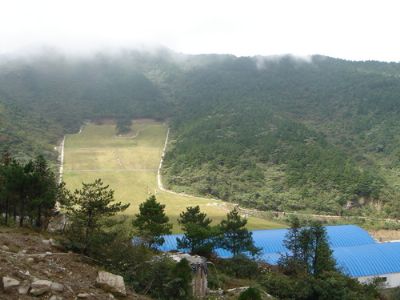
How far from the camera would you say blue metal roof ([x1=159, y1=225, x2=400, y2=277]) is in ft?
122

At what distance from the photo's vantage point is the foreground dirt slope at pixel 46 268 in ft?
40.2

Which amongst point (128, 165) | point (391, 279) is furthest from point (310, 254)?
point (128, 165)

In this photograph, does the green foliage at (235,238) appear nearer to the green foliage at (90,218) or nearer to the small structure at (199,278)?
the small structure at (199,278)

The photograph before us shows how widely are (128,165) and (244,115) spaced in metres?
33.8

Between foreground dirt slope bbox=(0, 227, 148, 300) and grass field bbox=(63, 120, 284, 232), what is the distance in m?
35.6

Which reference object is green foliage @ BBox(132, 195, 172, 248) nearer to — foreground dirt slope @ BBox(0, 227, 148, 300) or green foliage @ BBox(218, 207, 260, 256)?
green foliage @ BBox(218, 207, 260, 256)

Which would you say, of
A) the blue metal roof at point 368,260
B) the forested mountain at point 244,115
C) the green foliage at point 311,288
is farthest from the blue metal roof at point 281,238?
the forested mountain at point 244,115

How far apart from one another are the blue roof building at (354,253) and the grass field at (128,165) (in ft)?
39.4

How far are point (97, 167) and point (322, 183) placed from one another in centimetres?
4397

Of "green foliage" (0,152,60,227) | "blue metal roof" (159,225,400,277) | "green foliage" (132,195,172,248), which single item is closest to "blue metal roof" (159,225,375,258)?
"blue metal roof" (159,225,400,277)

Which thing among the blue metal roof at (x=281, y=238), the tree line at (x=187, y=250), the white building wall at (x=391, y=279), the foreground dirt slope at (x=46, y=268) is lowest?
the white building wall at (x=391, y=279)

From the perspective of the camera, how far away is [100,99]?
5364 inches

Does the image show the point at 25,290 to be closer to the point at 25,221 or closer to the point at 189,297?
the point at 189,297

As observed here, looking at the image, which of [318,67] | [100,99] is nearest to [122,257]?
[100,99]
